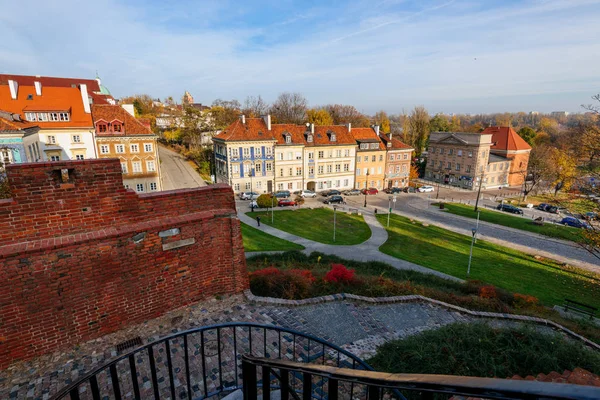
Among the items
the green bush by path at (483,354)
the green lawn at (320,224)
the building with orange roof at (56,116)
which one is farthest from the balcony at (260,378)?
the building with orange roof at (56,116)

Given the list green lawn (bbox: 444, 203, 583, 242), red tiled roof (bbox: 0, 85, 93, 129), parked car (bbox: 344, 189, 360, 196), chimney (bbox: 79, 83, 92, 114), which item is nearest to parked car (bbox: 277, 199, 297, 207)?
parked car (bbox: 344, 189, 360, 196)

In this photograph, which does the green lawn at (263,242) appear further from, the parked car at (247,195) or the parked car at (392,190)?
the parked car at (392,190)

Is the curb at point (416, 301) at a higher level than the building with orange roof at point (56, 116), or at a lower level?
lower

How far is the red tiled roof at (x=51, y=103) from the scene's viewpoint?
3030cm

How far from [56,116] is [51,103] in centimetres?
208

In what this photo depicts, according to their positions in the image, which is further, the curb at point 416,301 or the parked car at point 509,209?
the parked car at point 509,209

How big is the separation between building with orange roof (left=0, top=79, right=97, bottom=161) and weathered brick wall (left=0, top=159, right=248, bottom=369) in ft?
90.0

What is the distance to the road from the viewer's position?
140ft

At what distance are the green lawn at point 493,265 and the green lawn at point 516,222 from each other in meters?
7.40

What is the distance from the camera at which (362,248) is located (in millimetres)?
25703

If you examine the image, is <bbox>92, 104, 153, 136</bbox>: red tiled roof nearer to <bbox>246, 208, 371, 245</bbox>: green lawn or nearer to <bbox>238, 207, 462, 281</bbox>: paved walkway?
<bbox>246, 208, 371, 245</bbox>: green lawn

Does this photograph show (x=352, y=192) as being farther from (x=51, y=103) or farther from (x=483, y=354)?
(x=483, y=354)

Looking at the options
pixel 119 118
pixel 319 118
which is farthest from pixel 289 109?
pixel 119 118

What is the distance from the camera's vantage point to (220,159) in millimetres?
42188
